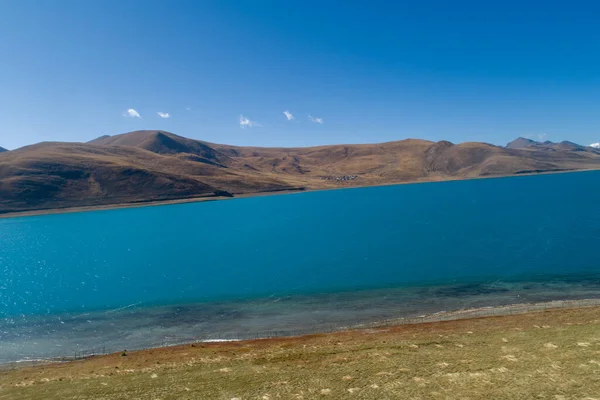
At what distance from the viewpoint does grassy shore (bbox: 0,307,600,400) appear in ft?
87.1

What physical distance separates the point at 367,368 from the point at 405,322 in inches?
856

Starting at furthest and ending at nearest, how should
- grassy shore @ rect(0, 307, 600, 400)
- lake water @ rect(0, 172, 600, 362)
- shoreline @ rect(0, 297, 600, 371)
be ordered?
1. lake water @ rect(0, 172, 600, 362)
2. shoreline @ rect(0, 297, 600, 371)
3. grassy shore @ rect(0, 307, 600, 400)

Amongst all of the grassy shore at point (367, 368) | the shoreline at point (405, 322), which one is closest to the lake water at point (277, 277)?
the shoreline at point (405, 322)

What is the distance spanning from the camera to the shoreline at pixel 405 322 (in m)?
45.7

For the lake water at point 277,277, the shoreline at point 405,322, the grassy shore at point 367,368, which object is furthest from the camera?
the lake water at point 277,277

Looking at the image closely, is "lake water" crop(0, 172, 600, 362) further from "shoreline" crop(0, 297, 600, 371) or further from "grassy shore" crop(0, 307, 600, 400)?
"grassy shore" crop(0, 307, 600, 400)

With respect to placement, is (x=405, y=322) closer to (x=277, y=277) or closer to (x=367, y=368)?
(x=367, y=368)

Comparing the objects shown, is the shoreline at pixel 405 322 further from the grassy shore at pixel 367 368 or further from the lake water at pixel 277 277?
the grassy shore at pixel 367 368

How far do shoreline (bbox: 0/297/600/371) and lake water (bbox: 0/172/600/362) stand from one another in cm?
263

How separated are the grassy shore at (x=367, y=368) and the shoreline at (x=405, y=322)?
287cm

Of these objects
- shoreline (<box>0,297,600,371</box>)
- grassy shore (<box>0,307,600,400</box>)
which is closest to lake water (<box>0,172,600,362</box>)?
shoreline (<box>0,297,600,371</box>)

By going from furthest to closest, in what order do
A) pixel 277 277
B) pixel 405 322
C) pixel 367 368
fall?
pixel 277 277, pixel 405 322, pixel 367 368

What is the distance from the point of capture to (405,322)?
1994 inches

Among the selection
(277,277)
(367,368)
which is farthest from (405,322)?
(277,277)
